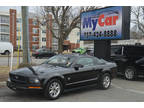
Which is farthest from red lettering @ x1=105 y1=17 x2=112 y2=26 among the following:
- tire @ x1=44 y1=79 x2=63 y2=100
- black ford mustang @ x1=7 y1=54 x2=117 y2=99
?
tire @ x1=44 y1=79 x2=63 y2=100

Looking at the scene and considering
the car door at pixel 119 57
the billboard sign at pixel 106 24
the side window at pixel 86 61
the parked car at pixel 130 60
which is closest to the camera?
the side window at pixel 86 61

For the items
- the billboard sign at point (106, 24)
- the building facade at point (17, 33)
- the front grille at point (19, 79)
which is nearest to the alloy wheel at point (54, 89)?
the front grille at point (19, 79)

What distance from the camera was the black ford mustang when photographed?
5348 mm

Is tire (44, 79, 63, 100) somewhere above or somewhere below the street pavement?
above

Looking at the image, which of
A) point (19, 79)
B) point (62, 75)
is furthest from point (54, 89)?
point (19, 79)

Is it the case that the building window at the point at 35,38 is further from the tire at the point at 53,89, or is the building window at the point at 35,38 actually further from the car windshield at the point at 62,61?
the tire at the point at 53,89

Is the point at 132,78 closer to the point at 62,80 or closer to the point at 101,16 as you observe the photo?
the point at 101,16

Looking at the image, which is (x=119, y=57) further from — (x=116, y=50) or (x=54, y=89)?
(x=54, y=89)

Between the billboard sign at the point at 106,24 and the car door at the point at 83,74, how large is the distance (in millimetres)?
3726

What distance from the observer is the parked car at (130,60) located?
372 inches

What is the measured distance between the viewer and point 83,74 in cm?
652

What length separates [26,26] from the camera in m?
10.5

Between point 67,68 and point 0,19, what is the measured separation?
2386 inches

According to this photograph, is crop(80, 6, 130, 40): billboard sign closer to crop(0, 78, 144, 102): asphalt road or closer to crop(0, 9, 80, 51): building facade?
crop(0, 78, 144, 102): asphalt road
